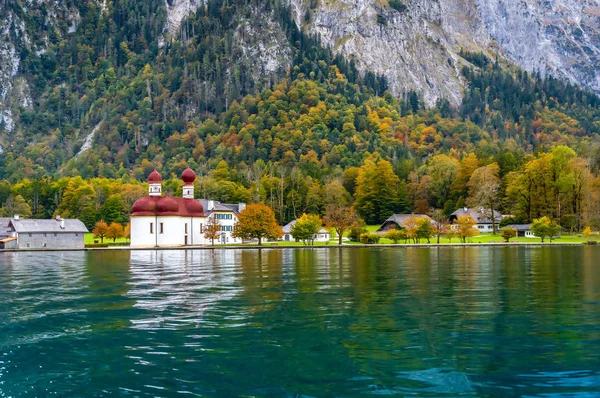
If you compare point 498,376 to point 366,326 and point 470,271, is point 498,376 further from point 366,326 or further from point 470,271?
point 470,271

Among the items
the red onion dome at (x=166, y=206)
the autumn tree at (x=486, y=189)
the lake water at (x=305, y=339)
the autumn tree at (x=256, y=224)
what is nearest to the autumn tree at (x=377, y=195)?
the autumn tree at (x=486, y=189)

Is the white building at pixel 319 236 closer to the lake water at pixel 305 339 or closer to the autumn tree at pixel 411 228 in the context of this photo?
the autumn tree at pixel 411 228

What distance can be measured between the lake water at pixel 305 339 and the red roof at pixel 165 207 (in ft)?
266

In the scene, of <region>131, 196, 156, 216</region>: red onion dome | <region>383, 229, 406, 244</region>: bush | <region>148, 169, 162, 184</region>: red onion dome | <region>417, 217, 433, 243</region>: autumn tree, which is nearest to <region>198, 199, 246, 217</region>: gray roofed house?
<region>148, 169, 162, 184</region>: red onion dome

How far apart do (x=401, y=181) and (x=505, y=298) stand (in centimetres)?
13023

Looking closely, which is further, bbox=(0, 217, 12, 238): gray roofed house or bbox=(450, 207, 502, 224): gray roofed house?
bbox=(450, 207, 502, 224): gray roofed house

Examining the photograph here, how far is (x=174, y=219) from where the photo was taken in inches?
4734

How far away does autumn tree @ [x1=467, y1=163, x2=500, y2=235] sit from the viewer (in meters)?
130

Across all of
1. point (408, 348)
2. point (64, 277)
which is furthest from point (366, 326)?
point (64, 277)

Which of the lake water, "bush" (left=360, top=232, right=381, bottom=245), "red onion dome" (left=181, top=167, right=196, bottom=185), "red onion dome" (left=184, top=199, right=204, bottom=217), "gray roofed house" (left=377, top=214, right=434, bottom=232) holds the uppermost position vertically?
"red onion dome" (left=181, top=167, right=196, bottom=185)

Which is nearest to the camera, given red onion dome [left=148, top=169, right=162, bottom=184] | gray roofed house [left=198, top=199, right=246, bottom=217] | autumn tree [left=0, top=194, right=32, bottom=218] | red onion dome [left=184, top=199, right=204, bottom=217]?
red onion dome [left=184, top=199, right=204, bottom=217]

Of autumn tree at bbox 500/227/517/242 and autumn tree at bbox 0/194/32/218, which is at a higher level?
autumn tree at bbox 0/194/32/218

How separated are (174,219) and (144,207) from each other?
18.8 feet

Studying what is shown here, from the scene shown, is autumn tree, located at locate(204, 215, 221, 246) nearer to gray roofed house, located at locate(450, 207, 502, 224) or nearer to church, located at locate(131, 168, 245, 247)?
church, located at locate(131, 168, 245, 247)
